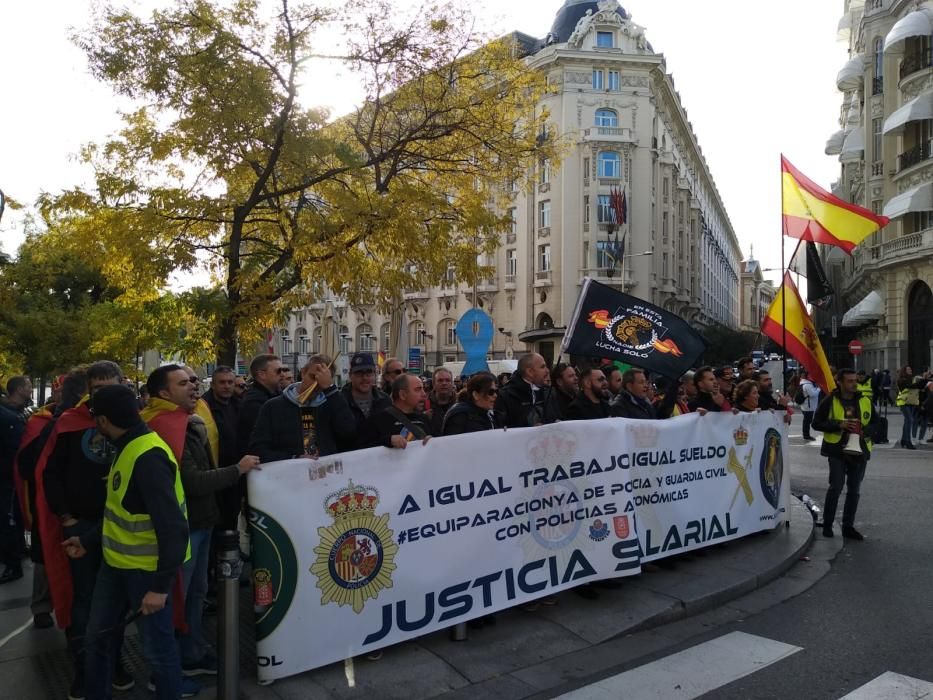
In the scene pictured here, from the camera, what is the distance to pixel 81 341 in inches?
729

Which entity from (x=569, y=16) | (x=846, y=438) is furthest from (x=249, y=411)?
(x=569, y=16)

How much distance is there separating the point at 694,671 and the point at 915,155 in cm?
3434

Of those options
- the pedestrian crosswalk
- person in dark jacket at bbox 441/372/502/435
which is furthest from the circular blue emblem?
the pedestrian crosswalk

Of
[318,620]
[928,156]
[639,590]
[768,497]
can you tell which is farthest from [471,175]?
[928,156]

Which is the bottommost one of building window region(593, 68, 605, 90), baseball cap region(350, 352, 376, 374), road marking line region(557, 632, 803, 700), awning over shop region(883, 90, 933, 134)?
road marking line region(557, 632, 803, 700)

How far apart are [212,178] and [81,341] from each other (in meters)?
10.6

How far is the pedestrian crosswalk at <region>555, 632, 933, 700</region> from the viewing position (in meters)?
3.93

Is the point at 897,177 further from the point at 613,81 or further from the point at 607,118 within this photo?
the point at 613,81

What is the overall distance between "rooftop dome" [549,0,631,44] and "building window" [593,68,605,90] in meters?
4.85

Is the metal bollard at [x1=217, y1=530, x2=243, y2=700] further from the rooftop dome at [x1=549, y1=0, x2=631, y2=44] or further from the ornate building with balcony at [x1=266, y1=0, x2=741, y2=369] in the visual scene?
the rooftop dome at [x1=549, y1=0, x2=631, y2=44]

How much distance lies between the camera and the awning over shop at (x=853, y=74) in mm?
40250

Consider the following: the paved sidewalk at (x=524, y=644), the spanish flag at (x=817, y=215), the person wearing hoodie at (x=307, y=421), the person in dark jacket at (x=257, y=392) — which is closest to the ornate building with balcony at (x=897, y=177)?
the spanish flag at (x=817, y=215)

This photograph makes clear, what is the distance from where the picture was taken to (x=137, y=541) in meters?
3.28

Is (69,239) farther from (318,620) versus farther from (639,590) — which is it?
(639,590)
